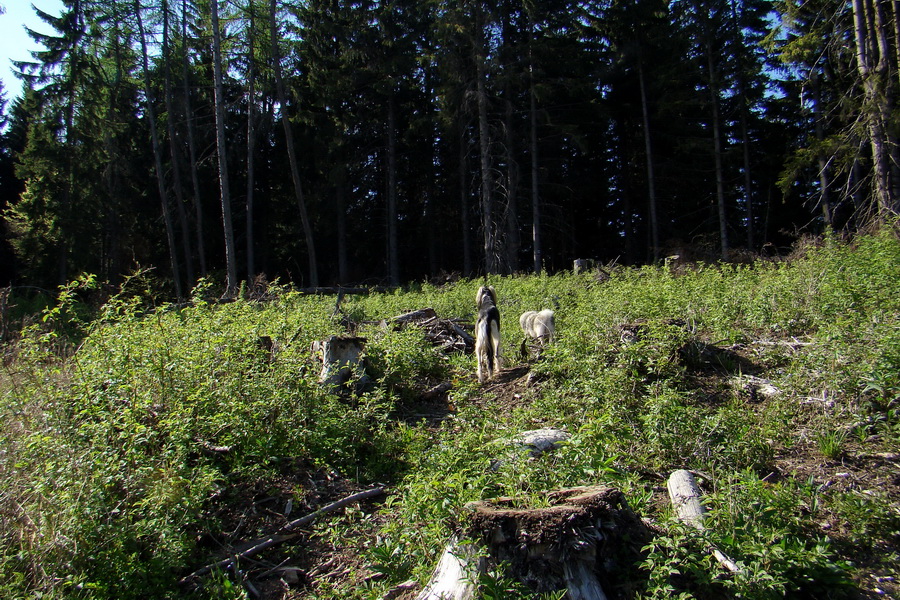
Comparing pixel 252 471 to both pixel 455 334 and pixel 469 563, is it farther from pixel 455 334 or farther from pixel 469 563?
pixel 455 334

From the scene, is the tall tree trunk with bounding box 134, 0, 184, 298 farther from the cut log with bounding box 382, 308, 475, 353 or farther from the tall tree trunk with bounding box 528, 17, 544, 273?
the cut log with bounding box 382, 308, 475, 353

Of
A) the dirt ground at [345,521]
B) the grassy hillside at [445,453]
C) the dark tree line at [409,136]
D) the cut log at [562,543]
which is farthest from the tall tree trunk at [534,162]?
the cut log at [562,543]

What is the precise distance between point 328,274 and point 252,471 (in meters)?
27.7

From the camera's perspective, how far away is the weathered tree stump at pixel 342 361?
657 centimetres

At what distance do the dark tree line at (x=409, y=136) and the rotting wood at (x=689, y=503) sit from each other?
15.9 m

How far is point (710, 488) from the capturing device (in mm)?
3992

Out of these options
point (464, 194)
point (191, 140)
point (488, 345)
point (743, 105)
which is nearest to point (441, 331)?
point (488, 345)

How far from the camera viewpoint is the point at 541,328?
8.01 metres

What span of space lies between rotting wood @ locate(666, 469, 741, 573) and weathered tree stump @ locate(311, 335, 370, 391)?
375 cm

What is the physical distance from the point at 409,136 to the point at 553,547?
25.6 m

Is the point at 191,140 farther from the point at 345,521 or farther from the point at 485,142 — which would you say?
the point at 345,521

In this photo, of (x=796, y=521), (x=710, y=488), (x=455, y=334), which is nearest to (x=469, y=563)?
(x=796, y=521)

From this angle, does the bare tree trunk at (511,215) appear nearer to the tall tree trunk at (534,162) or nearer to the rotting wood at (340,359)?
the tall tree trunk at (534,162)

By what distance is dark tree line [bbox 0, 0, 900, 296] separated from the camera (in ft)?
71.3
